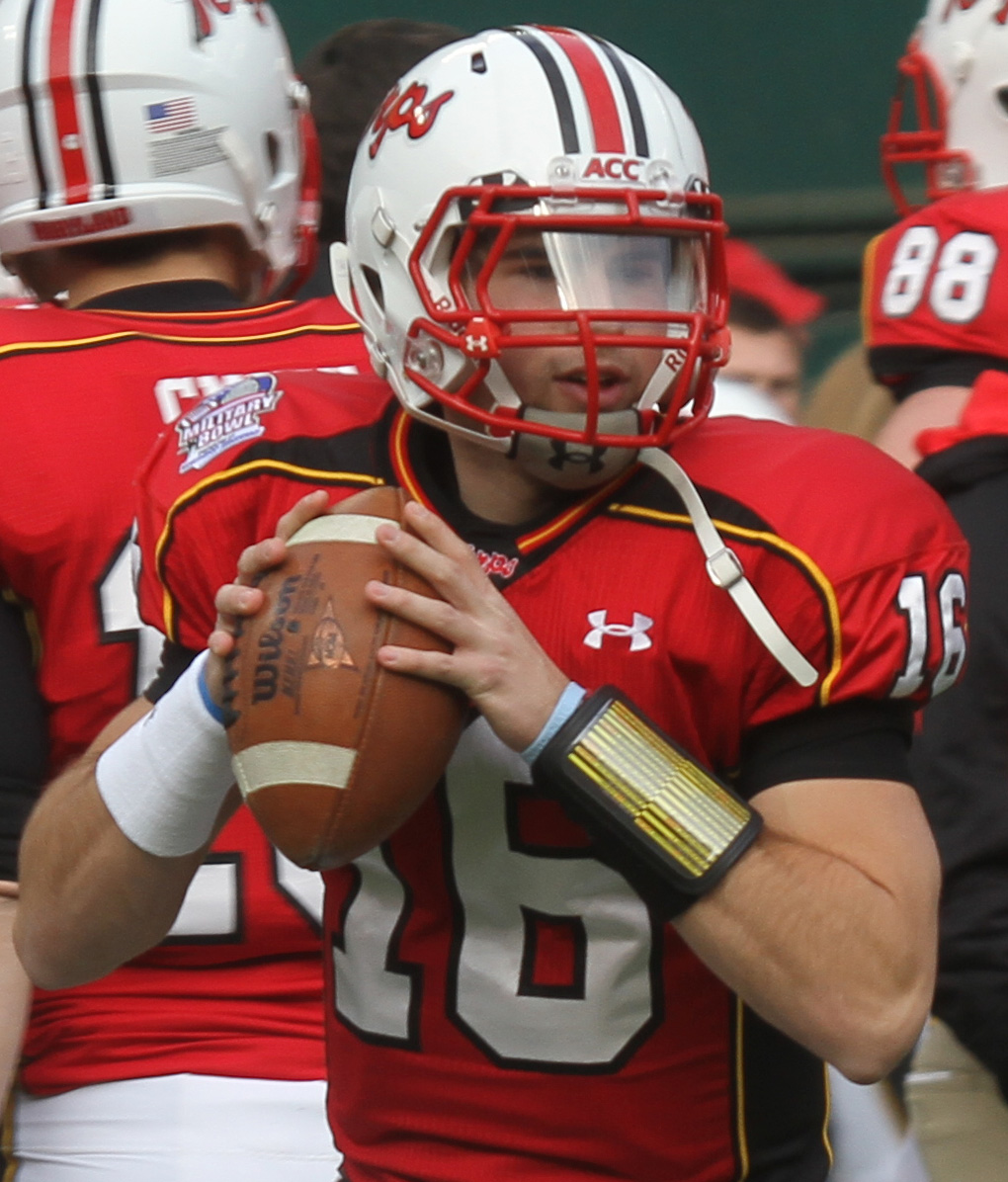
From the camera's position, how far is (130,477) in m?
2.21

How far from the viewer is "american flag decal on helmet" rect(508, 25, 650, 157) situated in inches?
70.8

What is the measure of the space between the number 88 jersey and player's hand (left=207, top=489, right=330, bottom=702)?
45.5 inches

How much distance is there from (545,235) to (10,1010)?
3.27ft

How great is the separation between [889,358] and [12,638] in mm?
1226

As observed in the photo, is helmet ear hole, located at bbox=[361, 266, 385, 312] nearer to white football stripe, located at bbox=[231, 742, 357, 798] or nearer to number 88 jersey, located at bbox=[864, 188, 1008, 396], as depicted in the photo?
white football stripe, located at bbox=[231, 742, 357, 798]

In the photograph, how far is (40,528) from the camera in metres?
2.18

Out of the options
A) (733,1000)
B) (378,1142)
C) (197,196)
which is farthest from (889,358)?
(378,1142)

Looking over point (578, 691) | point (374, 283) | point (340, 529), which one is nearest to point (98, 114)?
point (374, 283)

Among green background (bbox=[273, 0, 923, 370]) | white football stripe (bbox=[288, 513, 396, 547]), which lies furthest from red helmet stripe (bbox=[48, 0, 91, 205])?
green background (bbox=[273, 0, 923, 370])

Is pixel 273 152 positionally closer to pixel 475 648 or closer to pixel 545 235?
pixel 545 235

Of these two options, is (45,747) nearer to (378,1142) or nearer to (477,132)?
(378,1142)

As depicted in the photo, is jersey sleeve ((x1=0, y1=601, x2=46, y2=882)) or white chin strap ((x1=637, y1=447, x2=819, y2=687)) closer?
white chin strap ((x1=637, y1=447, x2=819, y2=687))

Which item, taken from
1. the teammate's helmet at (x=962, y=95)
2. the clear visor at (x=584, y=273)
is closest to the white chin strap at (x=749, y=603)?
the clear visor at (x=584, y=273)

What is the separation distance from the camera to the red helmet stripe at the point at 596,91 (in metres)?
1.80
